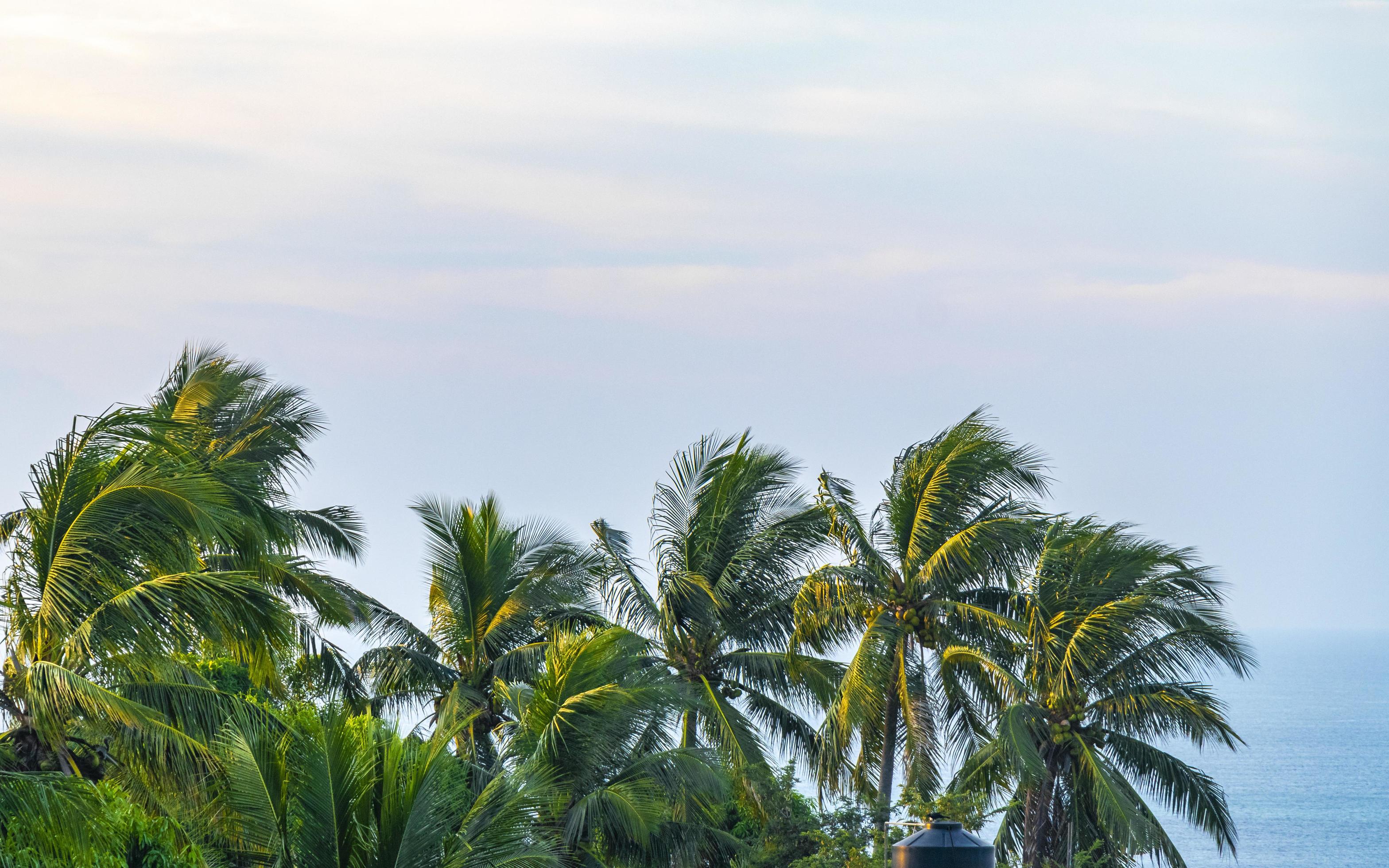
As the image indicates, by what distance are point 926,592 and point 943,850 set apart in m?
11.9

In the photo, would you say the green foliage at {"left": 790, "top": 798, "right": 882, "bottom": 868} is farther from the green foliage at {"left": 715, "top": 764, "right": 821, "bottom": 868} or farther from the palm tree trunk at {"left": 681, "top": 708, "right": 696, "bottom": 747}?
the palm tree trunk at {"left": 681, "top": 708, "right": 696, "bottom": 747}

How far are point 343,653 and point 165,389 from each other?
166 inches

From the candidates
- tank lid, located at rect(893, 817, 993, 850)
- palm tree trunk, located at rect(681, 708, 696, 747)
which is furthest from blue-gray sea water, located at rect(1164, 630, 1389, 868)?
tank lid, located at rect(893, 817, 993, 850)

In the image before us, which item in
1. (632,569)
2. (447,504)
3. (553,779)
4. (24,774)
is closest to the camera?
(24,774)

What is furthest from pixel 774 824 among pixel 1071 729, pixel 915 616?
pixel 1071 729

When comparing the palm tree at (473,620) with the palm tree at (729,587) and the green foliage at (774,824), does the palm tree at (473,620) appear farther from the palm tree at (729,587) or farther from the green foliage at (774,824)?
the green foliage at (774,824)

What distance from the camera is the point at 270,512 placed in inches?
486

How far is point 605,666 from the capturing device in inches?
586

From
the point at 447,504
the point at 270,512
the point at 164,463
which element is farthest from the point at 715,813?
the point at 164,463

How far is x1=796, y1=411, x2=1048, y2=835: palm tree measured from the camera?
63.7 feet

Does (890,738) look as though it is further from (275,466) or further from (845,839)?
(275,466)

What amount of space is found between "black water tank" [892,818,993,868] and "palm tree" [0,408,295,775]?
5.20 m

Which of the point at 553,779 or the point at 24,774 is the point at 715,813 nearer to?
the point at 553,779

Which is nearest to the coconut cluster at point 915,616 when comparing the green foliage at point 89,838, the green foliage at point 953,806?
the green foliage at point 953,806
